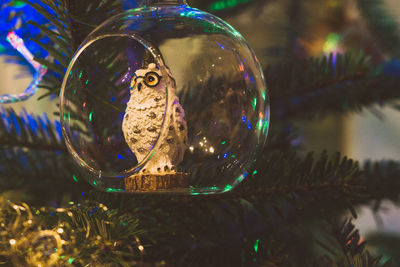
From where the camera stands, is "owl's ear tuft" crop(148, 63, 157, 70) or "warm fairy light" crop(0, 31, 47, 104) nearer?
"owl's ear tuft" crop(148, 63, 157, 70)

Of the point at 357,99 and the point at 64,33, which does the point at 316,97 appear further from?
the point at 64,33

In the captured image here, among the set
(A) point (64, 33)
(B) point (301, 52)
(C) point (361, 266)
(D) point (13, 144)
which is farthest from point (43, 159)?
(B) point (301, 52)

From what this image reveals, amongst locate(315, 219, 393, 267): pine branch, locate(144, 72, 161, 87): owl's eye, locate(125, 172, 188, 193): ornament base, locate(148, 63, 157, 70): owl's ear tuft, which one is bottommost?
locate(315, 219, 393, 267): pine branch

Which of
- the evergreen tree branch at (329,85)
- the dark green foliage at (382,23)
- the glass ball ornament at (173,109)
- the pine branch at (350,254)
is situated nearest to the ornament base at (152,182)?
the glass ball ornament at (173,109)

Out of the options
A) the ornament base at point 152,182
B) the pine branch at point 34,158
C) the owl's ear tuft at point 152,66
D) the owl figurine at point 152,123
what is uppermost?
the owl's ear tuft at point 152,66

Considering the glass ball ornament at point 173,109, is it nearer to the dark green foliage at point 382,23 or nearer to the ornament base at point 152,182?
the ornament base at point 152,182

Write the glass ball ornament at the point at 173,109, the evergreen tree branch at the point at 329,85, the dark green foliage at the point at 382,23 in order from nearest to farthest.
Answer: the glass ball ornament at the point at 173,109, the evergreen tree branch at the point at 329,85, the dark green foliage at the point at 382,23

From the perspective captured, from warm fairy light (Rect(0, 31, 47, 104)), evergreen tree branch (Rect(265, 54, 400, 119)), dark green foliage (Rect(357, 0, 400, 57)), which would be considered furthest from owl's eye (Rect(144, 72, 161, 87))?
dark green foliage (Rect(357, 0, 400, 57))

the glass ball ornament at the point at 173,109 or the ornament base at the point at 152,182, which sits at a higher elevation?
the glass ball ornament at the point at 173,109

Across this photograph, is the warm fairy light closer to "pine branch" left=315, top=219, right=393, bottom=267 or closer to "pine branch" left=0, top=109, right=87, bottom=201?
"pine branch" left=0, top=109, right=87, bottom=201
